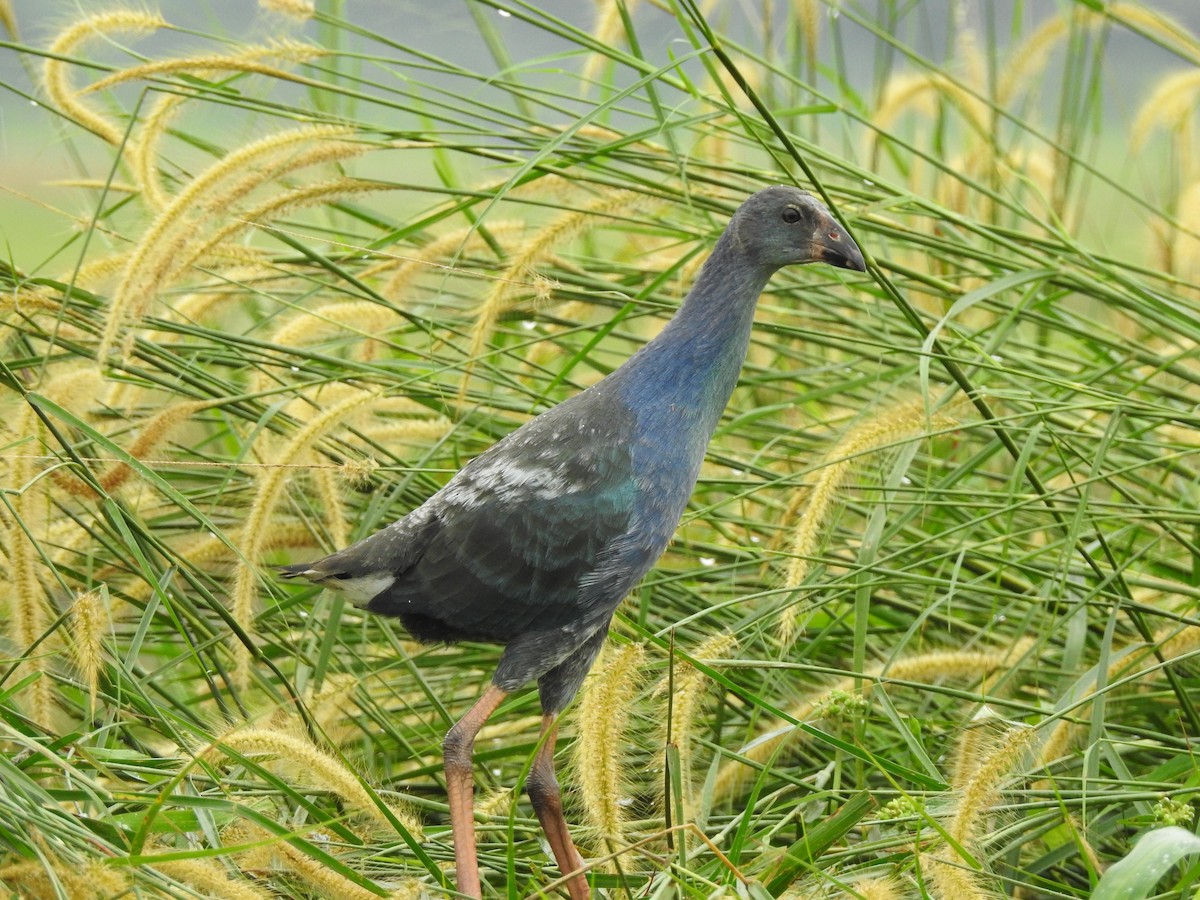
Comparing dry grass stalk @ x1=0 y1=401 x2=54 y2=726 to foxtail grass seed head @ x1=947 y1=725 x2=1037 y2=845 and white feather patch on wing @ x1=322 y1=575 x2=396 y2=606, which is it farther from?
foxtail grass seed head @ x1=947 y1=725 x2=1037 y2=845

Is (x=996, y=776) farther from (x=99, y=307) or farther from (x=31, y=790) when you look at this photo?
(x=99, y=307)

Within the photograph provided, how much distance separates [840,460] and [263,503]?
3.85 ft

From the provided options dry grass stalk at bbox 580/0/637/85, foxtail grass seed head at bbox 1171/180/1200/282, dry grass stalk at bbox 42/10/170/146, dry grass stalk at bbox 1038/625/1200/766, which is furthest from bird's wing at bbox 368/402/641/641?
foxtail grass seed head at bbox 1171/180/1200/282

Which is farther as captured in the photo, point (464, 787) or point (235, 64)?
point (235, 64)

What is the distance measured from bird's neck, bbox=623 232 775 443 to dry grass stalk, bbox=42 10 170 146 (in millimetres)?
1392

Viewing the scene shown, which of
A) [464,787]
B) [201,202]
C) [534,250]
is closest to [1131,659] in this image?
[464,787]

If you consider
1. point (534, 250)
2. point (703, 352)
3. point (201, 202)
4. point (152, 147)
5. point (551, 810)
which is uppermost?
point (152, 147)

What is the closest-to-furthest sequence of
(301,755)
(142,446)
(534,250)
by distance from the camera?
(301,755) → (142,446) → (534,250)

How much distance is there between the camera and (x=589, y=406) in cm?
260

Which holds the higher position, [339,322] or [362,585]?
[339,322]

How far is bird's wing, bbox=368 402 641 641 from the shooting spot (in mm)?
2492

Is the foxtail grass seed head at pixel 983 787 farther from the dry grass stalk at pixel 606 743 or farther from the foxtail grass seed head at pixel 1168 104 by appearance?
the foxtail grass seed head at pixel 1168 104

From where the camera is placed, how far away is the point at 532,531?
2518 mm

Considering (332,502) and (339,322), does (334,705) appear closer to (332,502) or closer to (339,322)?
(332,502)
